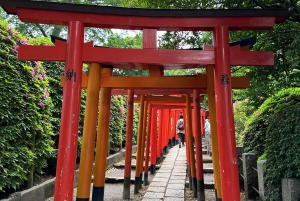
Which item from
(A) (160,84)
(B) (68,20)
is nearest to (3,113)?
(B) (68,20)

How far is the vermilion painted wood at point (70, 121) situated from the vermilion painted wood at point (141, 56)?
152 mm

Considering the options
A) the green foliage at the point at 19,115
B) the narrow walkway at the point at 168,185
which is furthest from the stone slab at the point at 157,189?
the green foliage at the point at 19,115

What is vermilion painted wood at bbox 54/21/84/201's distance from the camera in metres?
3.12

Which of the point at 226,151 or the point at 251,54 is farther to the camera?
the point at 251,54

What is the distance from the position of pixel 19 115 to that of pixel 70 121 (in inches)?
87.6

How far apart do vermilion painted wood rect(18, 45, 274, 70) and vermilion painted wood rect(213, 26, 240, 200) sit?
5.5 inches

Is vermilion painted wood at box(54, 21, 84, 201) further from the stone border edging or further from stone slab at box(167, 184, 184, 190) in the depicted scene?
stone slab at box(167, 184, 184, 190)

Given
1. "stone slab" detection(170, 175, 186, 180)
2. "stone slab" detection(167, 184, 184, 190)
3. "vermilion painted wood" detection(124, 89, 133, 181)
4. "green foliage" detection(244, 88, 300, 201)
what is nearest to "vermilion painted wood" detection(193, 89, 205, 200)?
"stone slab" detection(167, 184, 184, 190)

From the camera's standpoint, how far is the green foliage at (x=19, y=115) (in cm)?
452

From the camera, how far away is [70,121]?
321cm

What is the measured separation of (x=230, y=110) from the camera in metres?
3.31

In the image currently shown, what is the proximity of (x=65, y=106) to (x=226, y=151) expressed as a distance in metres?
2.08

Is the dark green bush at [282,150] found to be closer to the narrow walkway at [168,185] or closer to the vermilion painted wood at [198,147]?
the vermilion painted wood at [198,147]

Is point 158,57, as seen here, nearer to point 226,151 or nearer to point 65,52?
point 65,52
